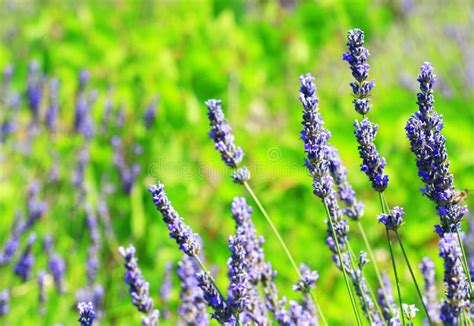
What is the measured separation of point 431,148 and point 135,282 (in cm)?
55

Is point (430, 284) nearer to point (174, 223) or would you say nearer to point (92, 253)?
point (174, 223)

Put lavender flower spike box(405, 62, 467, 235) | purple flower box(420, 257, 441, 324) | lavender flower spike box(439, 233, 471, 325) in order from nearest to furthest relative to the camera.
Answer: lavender flower spike box(439, 233, 471, 325) → lavender flower spike box(405, 62, 467, 235) → purple flower box(420, 257, 441, 324)

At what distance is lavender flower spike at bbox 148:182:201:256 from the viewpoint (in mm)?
974

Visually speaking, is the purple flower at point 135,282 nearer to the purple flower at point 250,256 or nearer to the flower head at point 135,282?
the flower head at point 135,282

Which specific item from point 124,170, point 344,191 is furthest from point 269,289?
point 124,170

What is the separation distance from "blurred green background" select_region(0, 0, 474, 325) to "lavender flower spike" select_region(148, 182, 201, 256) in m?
1.06

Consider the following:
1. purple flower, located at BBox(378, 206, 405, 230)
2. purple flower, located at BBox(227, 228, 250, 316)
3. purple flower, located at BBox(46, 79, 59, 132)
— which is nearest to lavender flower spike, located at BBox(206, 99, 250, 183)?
purple flower, located at BBox(227, 228, 250, 316)

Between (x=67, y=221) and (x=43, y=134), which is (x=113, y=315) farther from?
(x=43, y=134)

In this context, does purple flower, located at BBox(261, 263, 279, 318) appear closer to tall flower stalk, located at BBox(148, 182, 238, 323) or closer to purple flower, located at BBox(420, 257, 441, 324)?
tall flower stalk, located at BBox(148, 182, 238, 323)

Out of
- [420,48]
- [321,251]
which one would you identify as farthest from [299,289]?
[420,48]

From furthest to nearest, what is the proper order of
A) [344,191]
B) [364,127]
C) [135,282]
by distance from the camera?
[344,191], [135,282], [364,127]

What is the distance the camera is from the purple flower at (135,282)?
3.61 feet

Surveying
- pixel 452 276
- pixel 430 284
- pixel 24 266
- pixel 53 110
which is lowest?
pixel 452 276

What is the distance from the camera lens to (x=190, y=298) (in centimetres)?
137
